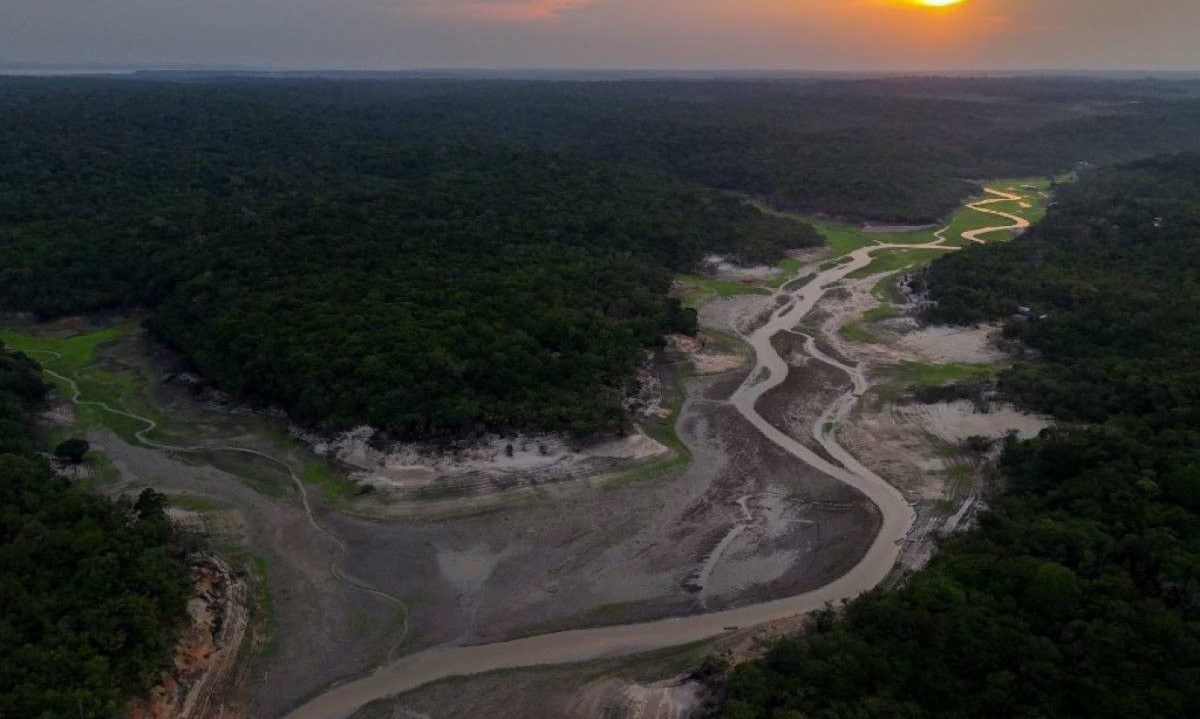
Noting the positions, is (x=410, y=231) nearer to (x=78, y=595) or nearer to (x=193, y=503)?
(x=193, y=503)

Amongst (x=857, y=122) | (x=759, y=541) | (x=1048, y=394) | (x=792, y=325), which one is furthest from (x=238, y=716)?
(x=857, y=122)

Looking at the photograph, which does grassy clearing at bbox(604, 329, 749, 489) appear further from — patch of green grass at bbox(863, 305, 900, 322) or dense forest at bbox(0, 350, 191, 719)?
dense forest at bbox(0, 350, 191, 719)

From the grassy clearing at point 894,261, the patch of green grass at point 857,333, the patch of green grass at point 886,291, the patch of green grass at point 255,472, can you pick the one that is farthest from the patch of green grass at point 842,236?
the patch of green grass at point 255,472

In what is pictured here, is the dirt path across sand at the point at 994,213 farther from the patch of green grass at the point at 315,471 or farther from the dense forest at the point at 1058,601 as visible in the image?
the patch of green grass at the point at 315,471

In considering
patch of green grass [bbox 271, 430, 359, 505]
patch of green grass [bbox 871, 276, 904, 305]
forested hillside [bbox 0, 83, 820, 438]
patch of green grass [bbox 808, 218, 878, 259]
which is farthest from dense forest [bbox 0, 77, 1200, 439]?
patch of green grass [bbox 871, 276, 904, 305]

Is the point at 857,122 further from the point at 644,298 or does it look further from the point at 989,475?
the point at 989,475
